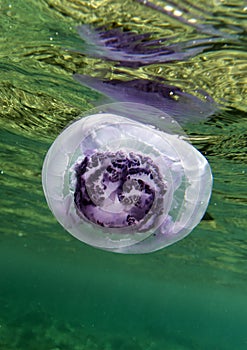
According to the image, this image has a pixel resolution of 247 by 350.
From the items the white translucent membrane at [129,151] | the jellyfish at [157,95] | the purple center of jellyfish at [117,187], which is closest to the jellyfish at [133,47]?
the jellyfish at [157,95]

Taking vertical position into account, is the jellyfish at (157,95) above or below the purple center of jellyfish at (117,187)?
above

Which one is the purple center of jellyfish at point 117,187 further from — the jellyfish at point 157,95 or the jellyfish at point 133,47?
the jellyfish at point 157,95

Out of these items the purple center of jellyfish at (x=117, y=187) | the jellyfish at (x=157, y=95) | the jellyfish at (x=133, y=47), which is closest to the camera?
the purple center of jellyfish at (x=117, y=187)

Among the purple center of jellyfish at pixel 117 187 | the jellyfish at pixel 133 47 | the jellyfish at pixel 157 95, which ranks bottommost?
the purple center of jellyfish at pixel 117 187

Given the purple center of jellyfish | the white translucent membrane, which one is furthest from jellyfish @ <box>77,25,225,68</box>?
the purple center of jellyfish

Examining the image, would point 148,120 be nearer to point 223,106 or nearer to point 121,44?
point 121,44

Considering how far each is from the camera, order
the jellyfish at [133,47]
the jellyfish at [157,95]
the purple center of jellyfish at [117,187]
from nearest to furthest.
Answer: the purple center of jellyfish at [117,187]
the jellyfish at [133,47]
the jellyfish at [157,95]

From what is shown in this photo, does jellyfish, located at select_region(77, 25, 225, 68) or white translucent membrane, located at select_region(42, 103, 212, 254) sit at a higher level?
jellyfish, located at select_region(77, 25, 225, 68)

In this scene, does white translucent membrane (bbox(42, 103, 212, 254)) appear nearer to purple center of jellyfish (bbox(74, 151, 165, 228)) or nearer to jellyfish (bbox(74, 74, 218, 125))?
purple center of jellyfish (bbox(74, 151, 165, 228))
